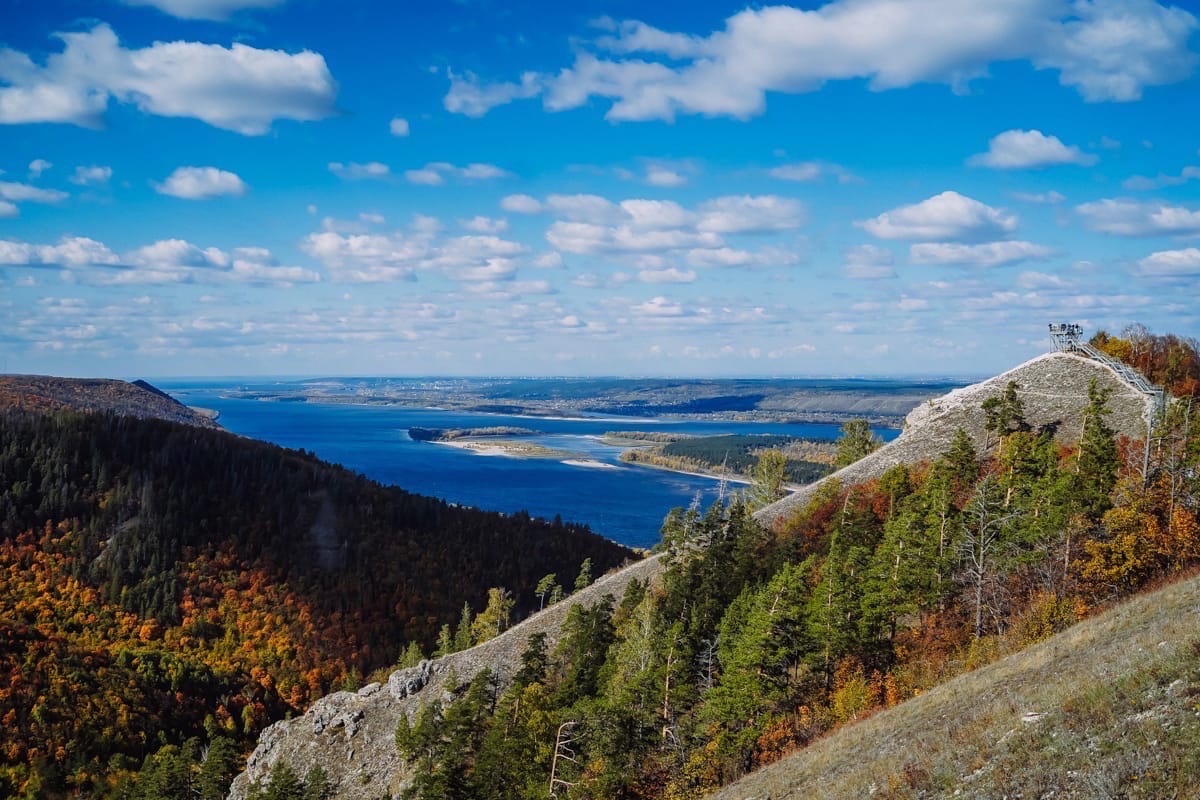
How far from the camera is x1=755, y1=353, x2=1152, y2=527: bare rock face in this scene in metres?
64.2

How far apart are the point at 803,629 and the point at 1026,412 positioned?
37.9 m

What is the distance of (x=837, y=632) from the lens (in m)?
41.9

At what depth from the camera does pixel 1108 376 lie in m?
69.1

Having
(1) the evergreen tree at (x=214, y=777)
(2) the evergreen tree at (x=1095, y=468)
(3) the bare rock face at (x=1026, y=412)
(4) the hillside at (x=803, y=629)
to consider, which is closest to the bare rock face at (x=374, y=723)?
(4) the hillside at (x=803, y=629)

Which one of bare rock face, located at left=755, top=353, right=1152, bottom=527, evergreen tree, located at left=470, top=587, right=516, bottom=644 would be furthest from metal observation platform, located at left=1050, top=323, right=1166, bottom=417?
evergreen tree, located at left=470, top=587, right=516, bottom=644

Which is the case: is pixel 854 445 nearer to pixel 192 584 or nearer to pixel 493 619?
pixel 493 619

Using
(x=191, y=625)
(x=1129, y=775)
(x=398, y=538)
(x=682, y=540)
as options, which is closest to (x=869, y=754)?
(x=1129, y=775)

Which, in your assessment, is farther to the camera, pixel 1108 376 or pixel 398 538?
pixel 398 538

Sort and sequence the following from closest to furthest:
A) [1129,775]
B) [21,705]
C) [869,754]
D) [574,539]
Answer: [1129,775], [869,754], [21,705], [574,539]

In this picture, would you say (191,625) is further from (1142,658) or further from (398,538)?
(1142,658)

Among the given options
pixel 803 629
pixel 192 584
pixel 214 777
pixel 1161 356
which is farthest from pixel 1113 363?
pixel 192 584

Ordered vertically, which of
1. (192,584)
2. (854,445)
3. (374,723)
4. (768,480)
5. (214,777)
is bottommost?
(192,584)

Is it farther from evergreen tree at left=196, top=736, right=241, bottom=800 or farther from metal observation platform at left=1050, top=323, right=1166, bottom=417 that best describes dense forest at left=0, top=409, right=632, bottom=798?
metal observation platform at left=1050, top=323, right=1166, bottom=417

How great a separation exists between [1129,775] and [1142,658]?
7.02 metres
